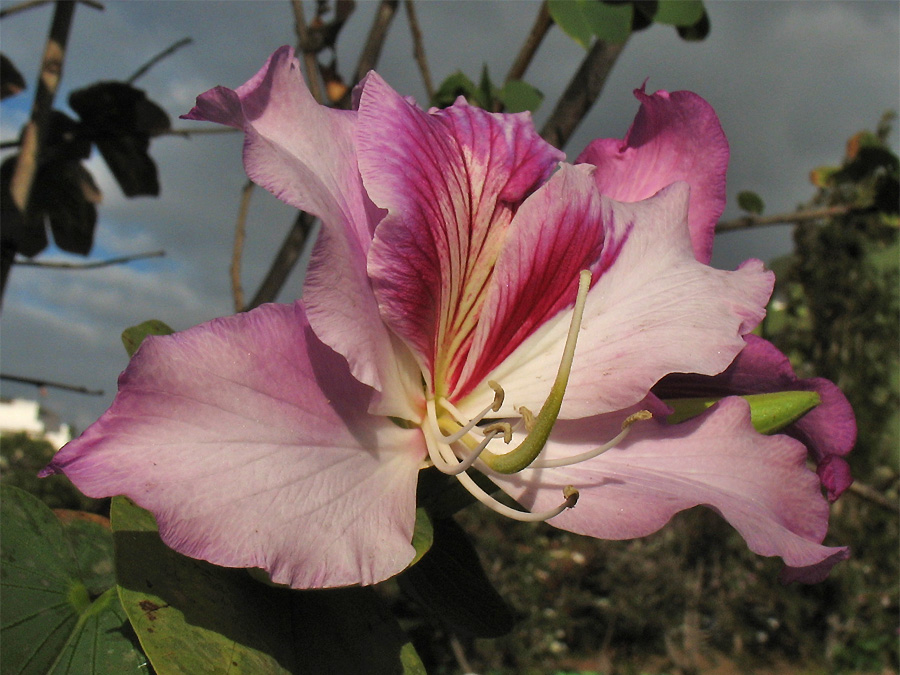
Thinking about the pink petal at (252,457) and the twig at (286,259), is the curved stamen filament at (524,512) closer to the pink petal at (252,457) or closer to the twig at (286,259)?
the pink petal at (252,457)

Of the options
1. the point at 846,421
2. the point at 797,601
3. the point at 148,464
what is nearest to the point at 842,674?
the point at 797,601

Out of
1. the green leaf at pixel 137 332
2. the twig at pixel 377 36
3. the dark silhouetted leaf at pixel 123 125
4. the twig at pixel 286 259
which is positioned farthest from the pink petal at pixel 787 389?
the dark silhouetted leaf at pixel 123 125

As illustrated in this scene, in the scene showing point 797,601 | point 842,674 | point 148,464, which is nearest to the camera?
point 148,464

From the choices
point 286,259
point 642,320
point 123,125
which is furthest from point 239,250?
point 642,320

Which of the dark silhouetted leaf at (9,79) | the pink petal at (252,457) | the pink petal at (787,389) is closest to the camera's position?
the pink petal at (252,457)

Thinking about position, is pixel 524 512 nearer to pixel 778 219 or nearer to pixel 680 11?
pixel 680 11

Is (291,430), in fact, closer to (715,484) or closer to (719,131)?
(715,484)
